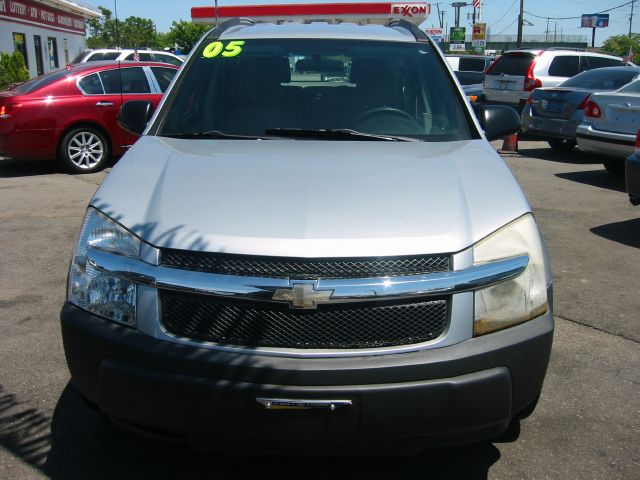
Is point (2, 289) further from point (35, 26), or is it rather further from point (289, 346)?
point (35, 26)

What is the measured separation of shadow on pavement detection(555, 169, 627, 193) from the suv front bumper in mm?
7680

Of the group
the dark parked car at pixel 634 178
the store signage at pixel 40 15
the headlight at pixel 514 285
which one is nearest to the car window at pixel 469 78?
the dark parked car at pixel 634 178

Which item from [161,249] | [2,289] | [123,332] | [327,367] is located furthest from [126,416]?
[2,289]

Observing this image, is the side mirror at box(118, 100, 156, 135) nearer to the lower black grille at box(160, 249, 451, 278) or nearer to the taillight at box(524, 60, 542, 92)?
the lower black grille at box(160, 249, 451, 278)

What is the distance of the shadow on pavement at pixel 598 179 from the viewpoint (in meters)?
9.36

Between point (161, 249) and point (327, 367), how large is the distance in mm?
739

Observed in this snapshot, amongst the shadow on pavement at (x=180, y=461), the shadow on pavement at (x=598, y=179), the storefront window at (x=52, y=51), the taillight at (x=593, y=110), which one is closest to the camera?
the shadow on pavement at (x=180, y=461)

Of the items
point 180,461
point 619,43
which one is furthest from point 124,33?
point 180,461

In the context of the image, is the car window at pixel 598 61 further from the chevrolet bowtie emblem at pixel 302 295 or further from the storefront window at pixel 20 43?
the storefront window at pixel 20 43

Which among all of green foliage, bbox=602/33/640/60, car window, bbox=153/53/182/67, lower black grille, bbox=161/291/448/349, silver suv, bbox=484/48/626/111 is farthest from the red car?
green foliage, bbox=602/33/640/60

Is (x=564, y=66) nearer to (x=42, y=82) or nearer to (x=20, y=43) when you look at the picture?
(x=42, y=82)

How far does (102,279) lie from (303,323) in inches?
31.1

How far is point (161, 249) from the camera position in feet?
7.88

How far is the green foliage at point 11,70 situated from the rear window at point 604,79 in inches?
755
